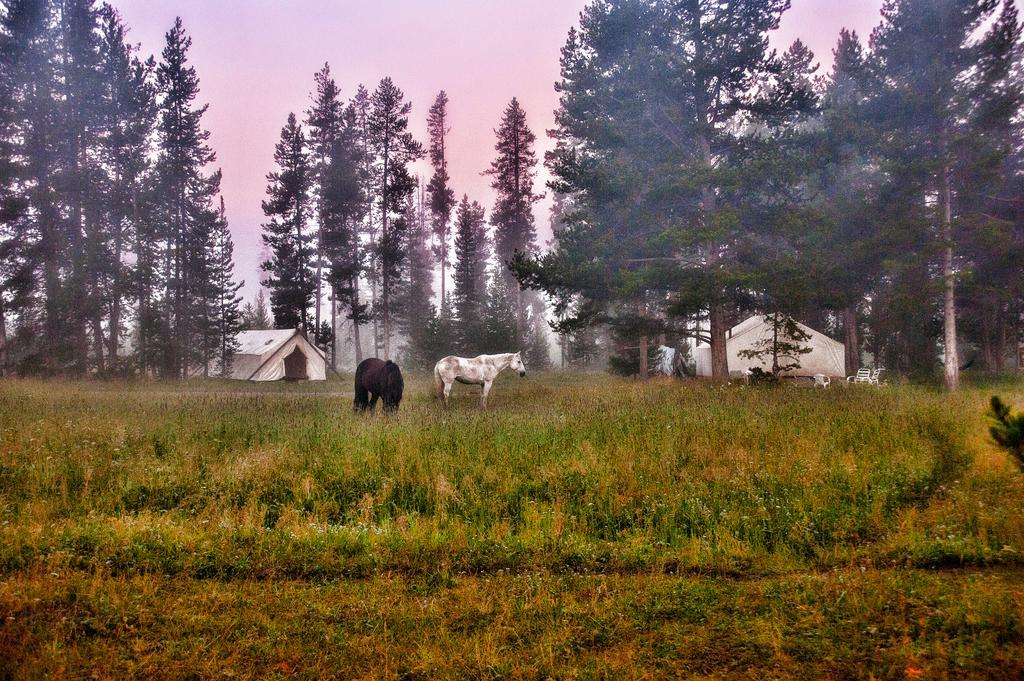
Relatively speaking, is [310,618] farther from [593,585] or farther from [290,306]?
[290,306]

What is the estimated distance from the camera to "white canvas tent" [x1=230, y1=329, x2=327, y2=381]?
27536 mm

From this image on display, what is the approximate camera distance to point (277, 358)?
27906 mm

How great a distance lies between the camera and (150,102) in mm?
27641

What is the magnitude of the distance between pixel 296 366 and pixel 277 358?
5.36 ft

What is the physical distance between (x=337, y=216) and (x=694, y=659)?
3456 centimetres

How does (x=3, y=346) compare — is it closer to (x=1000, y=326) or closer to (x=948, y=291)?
(x=948, y=291)

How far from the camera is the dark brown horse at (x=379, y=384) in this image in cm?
1302

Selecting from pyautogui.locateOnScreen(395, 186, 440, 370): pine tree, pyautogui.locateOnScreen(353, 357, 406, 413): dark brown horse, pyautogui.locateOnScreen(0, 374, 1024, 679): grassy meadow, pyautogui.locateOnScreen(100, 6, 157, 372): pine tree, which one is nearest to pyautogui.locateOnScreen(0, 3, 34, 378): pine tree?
pyautogui.locateOnScreen(100, 6, 157, 372): pine tree

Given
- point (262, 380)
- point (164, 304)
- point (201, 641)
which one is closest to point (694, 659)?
point (201, 641)

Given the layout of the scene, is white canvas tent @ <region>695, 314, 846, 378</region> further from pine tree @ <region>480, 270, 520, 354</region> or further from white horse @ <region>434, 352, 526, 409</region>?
white horse @ <region>434, 352, 526, 409</region>

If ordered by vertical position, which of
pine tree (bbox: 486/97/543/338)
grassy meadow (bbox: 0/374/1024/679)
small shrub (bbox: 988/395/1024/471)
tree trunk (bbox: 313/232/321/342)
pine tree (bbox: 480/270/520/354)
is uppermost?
pine tree (bbox: 486/97/543/338)

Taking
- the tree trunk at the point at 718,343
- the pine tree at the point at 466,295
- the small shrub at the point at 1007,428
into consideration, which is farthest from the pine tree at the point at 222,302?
the small shrub at the point at 1007,428

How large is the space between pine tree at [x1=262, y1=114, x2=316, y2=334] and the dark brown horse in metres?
20.3

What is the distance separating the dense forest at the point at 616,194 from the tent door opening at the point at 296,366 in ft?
8.17
